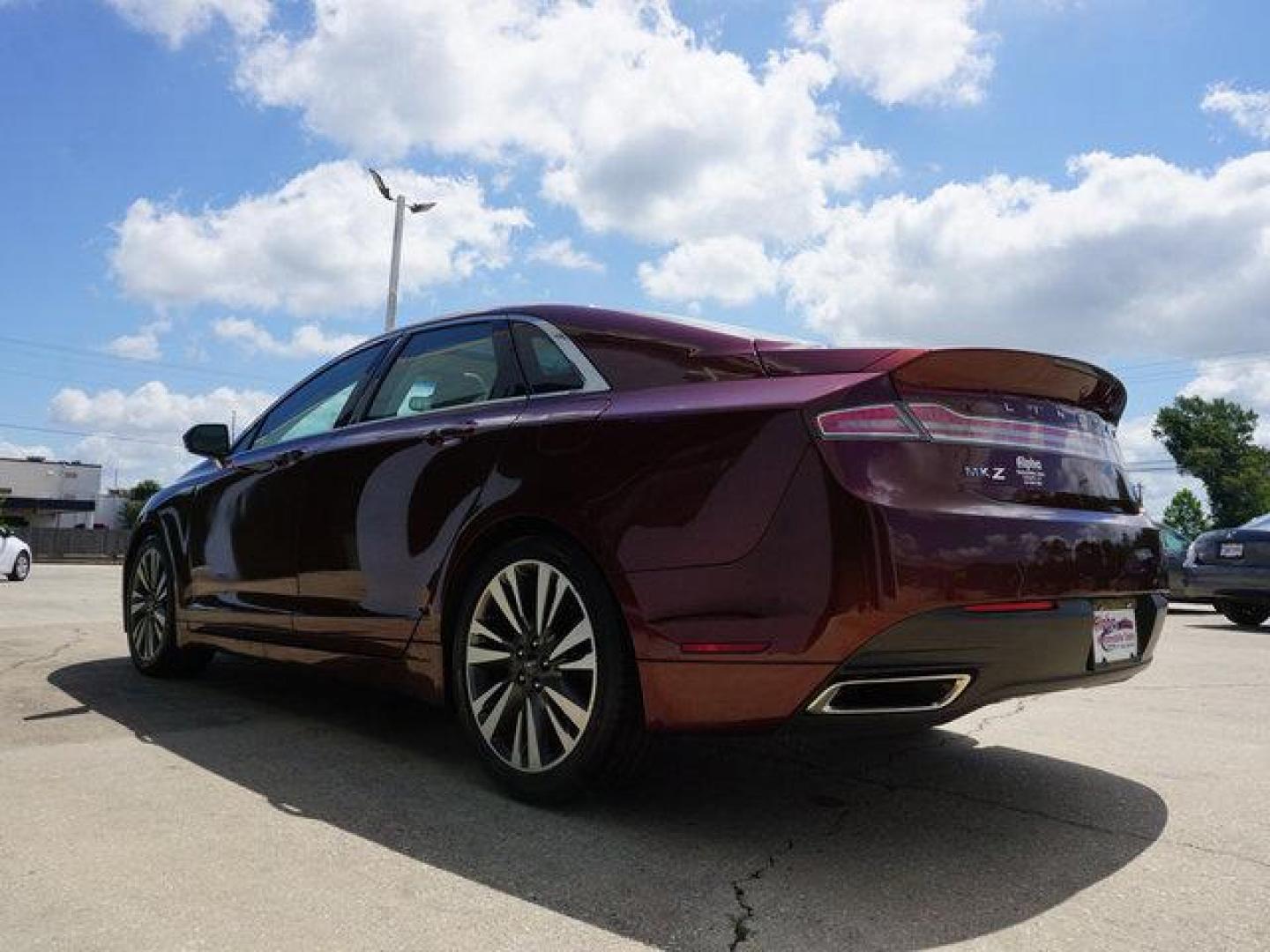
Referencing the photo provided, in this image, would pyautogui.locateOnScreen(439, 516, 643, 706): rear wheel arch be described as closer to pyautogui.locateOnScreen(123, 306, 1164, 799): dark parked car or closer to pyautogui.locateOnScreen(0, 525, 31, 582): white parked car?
pyautogui.locateOnScreen(123, 306, 1164, 799): dark parked car

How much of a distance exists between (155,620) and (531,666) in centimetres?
316

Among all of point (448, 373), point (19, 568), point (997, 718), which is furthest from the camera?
point (19, 568)

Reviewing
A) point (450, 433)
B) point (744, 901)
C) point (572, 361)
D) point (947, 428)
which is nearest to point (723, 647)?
point (744, 901)

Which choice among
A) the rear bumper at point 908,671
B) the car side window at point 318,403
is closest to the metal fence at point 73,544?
the car side window at point 318,403

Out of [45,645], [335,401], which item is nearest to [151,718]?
[335,401]

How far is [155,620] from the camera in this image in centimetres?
535

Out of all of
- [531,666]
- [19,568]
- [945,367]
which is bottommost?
[19,568]

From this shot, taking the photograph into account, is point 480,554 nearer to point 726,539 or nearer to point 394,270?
point 726,539

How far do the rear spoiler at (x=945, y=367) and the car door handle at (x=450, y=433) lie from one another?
3.53 ft

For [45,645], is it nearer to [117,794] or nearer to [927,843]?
[117,794]

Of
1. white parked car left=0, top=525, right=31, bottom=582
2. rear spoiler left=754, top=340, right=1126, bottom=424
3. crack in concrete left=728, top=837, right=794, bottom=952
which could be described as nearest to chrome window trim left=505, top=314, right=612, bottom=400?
rear spoiler left=754, top=340, right=1126, bottom=424

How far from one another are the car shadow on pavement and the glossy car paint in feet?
1.15

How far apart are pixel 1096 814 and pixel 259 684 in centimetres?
397

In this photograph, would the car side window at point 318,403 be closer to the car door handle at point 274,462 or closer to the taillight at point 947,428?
the car door handle at point 274,462
